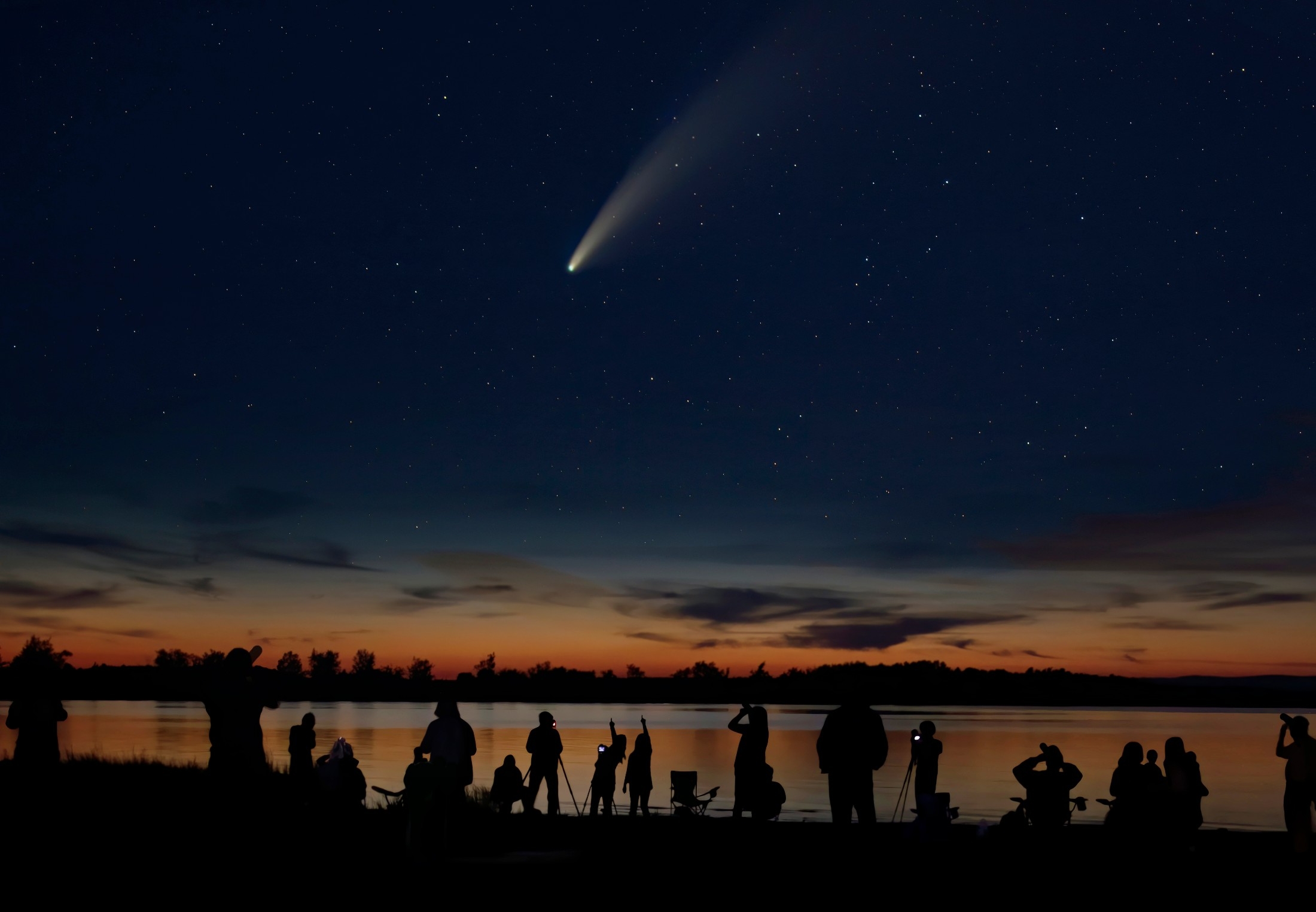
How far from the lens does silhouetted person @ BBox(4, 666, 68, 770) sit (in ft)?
51.5

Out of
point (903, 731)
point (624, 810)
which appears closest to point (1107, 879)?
point (624, 810)

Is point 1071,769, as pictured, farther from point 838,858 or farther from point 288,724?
point 288,724

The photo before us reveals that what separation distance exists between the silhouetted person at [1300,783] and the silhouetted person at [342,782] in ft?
41.8

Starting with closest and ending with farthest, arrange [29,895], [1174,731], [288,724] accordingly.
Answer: [29,895] → [288,724] → [1174,731]

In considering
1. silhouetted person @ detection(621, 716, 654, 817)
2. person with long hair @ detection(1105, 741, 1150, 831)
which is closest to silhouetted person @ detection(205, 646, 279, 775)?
person with long hair @ detection(1105, 741, 1150, 831)

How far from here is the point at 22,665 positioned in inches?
625

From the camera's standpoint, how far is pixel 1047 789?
→ 15609 mm

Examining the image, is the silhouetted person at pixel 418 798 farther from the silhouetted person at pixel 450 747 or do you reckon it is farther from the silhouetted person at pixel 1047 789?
the silhouetted person at pixel 1047 789

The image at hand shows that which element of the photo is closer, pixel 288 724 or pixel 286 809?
pixel 286 809

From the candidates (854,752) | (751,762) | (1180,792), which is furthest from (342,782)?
(1180,792)

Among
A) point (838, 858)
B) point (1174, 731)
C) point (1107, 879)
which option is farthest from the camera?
point (1174, 731)

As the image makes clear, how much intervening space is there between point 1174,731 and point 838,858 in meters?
111

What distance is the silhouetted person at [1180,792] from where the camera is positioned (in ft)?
50.4

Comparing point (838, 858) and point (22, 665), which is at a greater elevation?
point (22, 665)
